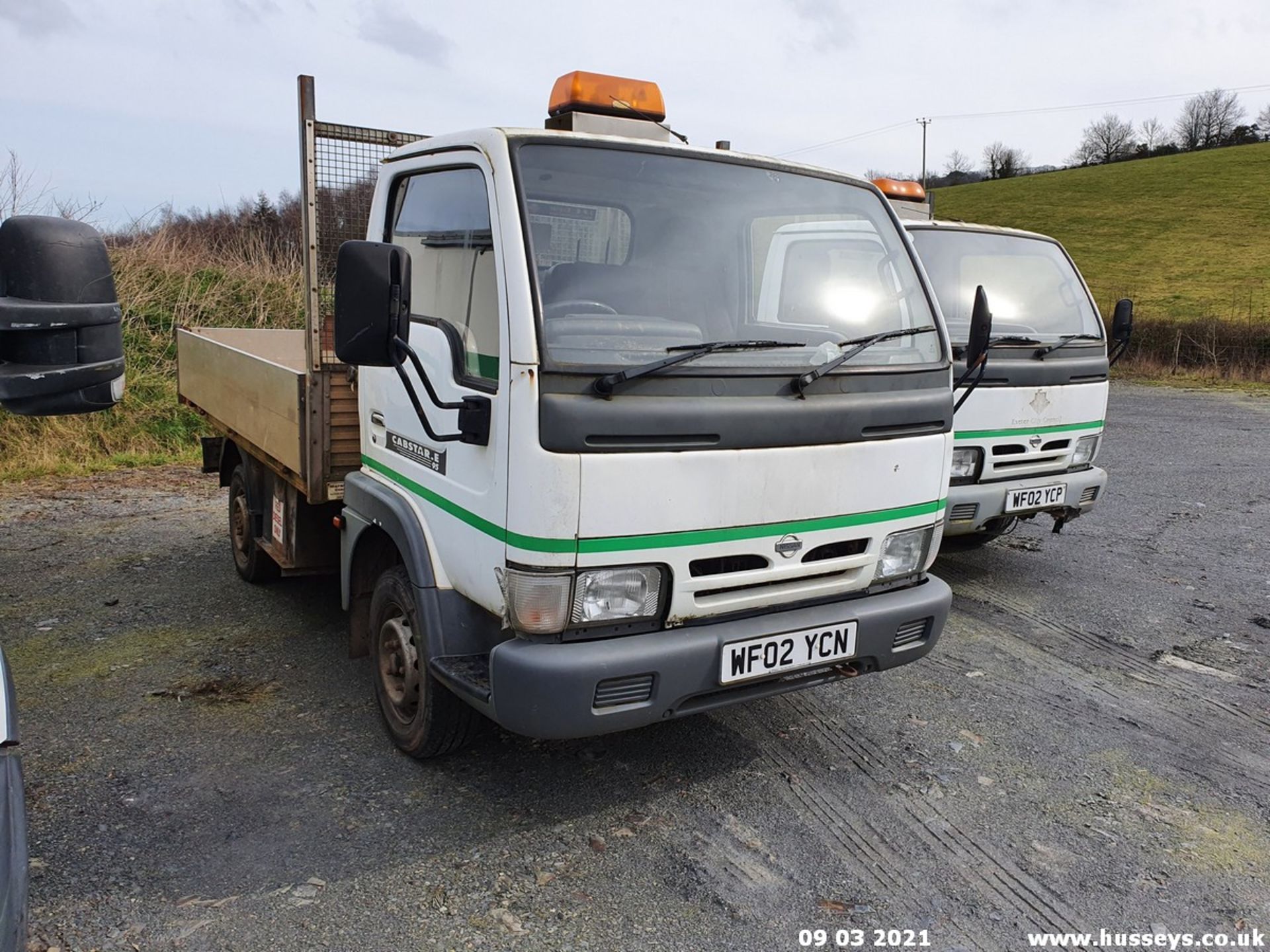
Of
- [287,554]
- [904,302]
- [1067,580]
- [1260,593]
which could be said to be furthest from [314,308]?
[1260,593]

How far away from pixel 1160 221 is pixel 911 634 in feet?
155

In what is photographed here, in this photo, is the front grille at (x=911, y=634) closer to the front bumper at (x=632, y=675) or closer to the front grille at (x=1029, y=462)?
the front bumper at (x=632, y=675)

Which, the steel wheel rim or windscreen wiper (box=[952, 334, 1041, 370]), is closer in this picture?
the steel wheel rim

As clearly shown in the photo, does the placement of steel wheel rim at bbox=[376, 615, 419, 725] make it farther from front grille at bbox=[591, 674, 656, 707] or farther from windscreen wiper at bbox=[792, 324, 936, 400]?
windscreen wiper at bbox=[792, 324, 936, 400]

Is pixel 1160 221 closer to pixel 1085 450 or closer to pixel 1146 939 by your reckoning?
pixel 1085 450

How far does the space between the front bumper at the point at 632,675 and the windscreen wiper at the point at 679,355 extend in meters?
0.77

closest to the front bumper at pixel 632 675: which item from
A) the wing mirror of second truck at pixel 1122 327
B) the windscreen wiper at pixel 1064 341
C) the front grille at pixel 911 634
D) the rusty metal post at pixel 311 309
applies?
the front grille at pixel 911 634

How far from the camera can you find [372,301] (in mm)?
2842

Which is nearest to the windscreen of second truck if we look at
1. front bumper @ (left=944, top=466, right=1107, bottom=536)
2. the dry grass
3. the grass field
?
front bumper @ (left=944, top=466, right=1107, bottom=536)

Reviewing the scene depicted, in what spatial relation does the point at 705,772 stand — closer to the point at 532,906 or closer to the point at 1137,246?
the point at 532,906

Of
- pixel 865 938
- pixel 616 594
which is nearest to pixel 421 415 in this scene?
pixel 616 594

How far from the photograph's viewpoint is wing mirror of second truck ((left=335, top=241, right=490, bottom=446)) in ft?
9.24

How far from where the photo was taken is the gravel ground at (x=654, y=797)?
2.78 meters

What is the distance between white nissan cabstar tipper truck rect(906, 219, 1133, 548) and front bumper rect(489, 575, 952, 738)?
98.9 inches
